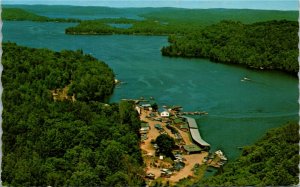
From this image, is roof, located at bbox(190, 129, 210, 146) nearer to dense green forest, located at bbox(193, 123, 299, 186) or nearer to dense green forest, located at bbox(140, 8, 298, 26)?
dense green forest, located at bbox(193, 123, 299, 186)

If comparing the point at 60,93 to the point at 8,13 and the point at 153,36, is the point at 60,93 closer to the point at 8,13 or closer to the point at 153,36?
the point at 8,13

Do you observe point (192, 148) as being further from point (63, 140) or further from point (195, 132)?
point (63, 140)

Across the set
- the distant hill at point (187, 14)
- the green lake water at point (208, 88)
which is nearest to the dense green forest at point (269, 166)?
the green lake water at point (208, 88)

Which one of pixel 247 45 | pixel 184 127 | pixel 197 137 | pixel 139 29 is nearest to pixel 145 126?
pixel 184 127

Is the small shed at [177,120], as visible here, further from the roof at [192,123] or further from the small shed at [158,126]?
the small shed at [158,126]

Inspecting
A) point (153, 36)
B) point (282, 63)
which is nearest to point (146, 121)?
point (282, 63)
